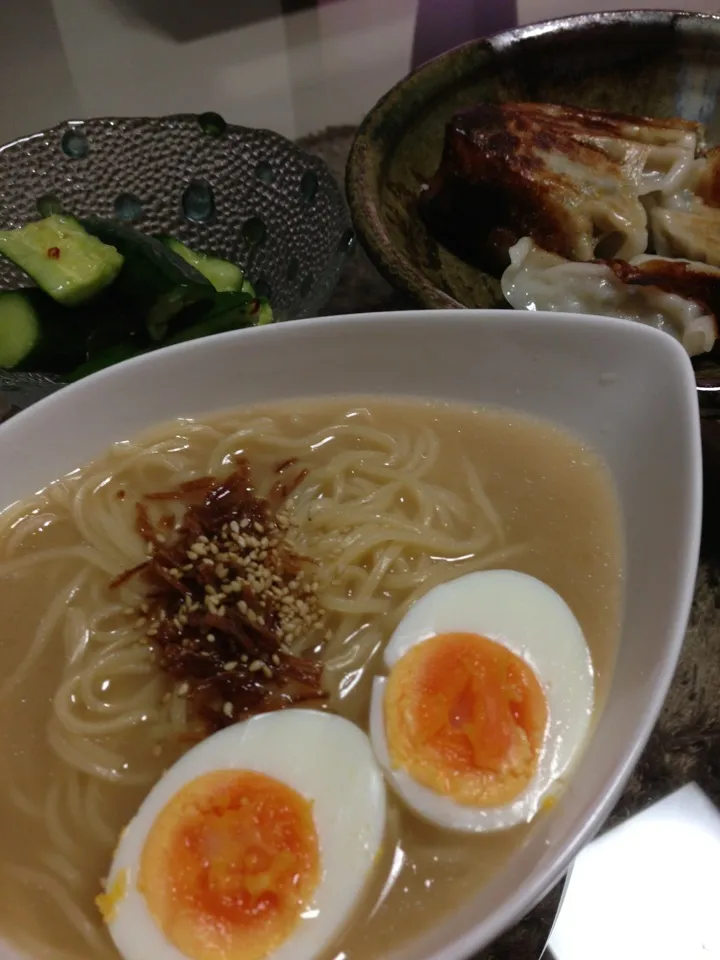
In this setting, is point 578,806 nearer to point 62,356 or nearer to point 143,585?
point 143,585

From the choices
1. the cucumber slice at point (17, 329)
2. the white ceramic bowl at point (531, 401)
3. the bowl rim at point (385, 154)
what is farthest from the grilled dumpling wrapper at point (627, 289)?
the cucumber slice at point (17, 329)

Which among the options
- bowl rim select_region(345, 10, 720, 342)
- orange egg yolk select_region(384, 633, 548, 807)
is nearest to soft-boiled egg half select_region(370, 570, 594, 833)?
orange egg yolk select_region(384, 633, 548, 807)

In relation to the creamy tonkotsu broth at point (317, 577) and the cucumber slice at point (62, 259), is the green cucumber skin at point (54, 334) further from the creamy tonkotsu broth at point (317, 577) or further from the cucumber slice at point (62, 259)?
the creamy tonkotsu broth at point (317, 577)

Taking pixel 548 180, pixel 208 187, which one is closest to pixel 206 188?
pixel 208 187

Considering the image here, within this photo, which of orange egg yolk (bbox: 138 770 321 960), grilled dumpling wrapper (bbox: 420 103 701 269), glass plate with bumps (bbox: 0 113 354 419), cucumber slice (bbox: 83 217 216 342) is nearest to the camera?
orange egg yolk (bbox: 138 770 321 960)

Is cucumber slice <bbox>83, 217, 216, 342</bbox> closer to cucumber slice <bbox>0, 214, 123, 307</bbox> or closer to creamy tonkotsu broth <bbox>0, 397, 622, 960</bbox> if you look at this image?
cucumber slice <bbox>0, 214, 123, 307</bbox>

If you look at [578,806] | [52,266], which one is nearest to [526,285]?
[52,266]

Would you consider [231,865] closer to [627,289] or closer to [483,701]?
[483,701]

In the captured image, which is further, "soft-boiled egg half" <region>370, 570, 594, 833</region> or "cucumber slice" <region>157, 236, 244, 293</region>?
"cucumber slice" <region>157, 236, 244, 293</region>
